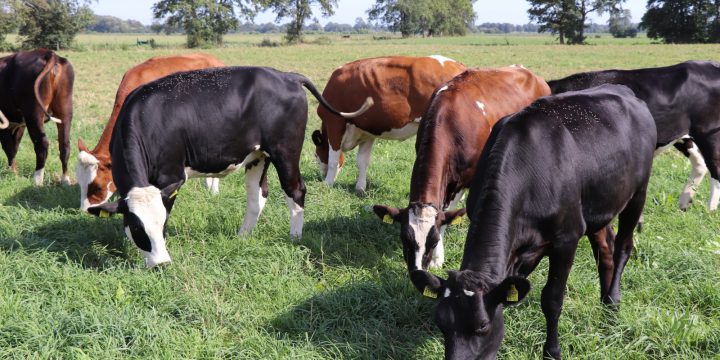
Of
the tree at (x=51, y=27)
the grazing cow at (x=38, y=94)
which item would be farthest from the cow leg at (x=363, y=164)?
the tree at (x=51, y=27)

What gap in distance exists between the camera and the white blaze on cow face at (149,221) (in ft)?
16.5

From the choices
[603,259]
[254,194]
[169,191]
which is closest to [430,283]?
[603,259]

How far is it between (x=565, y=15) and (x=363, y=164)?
6647 cm

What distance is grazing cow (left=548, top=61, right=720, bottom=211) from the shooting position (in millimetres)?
6457

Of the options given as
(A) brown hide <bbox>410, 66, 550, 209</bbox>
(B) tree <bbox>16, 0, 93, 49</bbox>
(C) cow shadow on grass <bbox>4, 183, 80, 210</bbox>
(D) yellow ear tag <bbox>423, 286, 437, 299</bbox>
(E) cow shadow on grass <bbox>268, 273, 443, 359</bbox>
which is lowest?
(E) cow shadow on grass <bbox>268, 273, 443, 359</bbox>

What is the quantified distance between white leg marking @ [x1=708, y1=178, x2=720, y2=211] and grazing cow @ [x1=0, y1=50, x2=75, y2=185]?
27.5 ft

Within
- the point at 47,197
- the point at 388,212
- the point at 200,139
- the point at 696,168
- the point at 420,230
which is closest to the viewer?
the point at 420,230

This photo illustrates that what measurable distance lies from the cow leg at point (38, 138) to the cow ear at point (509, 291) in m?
7.23

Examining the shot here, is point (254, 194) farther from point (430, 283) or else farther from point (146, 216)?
point (430, 283)

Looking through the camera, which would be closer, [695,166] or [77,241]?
[77,241]

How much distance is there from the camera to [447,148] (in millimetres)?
5328

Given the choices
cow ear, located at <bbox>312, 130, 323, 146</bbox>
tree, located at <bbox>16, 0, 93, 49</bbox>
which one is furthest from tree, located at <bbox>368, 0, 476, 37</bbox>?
cow ear, located at <bbox>312, 130, 323, 146</bbox>

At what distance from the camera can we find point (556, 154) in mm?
3879

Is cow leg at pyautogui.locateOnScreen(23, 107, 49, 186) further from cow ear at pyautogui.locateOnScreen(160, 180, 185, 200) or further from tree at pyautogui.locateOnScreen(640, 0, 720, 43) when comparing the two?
tree at pyautogui.locateOnScreen(640, 0, 720, 43)
